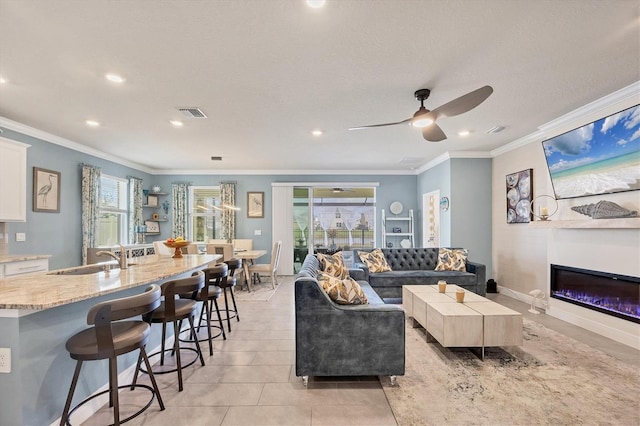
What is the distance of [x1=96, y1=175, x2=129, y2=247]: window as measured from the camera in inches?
234

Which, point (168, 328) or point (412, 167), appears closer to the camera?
point (168, 328)

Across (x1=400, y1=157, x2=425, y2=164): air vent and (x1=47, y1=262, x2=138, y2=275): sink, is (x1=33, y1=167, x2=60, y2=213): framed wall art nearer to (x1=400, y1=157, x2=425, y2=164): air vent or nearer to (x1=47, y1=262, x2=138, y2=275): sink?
(x1=47, y1=262, x2=138, y2=275): sink

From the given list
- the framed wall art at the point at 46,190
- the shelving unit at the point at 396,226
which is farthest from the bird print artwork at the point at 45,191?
the shelving unit at the point at 396,226

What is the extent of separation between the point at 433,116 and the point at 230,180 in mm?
5879

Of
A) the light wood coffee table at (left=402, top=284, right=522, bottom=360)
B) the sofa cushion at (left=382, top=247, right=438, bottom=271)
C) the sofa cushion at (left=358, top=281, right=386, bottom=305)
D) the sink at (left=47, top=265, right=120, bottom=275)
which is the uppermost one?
the sink at (left=47, top=265, right=120, bottom=275)

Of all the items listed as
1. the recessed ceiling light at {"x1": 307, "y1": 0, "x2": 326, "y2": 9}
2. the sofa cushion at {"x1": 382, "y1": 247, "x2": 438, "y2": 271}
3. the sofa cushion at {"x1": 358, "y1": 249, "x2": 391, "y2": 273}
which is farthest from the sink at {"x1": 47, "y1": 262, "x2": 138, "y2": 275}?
the sofa cushion at {"x1": 382, "y1": 247, "x2": 438, "y2": 271}

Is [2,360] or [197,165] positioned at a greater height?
[197,165]

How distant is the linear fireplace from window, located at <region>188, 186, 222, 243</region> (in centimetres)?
696

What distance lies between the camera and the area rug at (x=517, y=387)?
2010 mm

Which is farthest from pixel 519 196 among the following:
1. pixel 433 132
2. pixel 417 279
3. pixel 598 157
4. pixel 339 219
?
pixel 339 219

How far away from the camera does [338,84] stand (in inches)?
115

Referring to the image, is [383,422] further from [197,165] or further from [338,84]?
[197,165]

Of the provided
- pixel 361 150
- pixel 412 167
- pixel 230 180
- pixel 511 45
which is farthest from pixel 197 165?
pixel 511 45

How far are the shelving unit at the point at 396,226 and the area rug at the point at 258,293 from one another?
10.1ft
